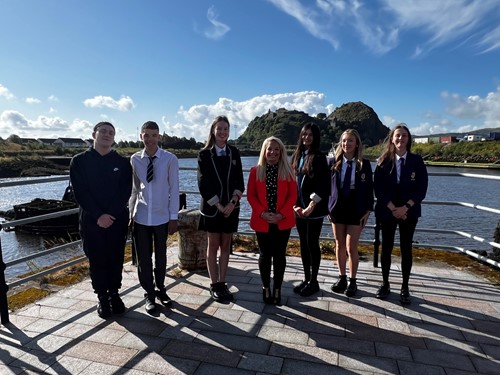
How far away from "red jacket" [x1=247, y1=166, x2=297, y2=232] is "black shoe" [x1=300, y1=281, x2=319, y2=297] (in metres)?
0.76

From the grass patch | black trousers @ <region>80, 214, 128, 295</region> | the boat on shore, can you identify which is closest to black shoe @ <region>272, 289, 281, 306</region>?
the grass patch

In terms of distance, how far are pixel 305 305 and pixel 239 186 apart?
135 centimetres

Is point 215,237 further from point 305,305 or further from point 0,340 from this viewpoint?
point 0,340

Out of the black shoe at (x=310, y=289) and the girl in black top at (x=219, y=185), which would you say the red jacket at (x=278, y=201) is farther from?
the black shoe at (x=310, y=289)

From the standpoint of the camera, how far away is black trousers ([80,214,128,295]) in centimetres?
308

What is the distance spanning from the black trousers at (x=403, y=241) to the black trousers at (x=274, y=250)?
3.43 ft

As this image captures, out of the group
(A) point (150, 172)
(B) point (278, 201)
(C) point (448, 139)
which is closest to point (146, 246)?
(A) point (150, 172)

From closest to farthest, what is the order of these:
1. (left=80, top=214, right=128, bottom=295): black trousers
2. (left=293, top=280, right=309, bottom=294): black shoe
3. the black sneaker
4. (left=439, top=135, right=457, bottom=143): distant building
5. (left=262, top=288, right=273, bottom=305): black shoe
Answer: (left=80, top=214, right=128, bottom=295): black trousers < the black sneaker < (left=262, top=288, right=273, bottom=305): black shoe < (left=293, top=280, right=309, bottom=294): black shoe < (left=439, top=135, right=457, bottom=143): distant building

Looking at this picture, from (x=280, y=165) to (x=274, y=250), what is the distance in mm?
844

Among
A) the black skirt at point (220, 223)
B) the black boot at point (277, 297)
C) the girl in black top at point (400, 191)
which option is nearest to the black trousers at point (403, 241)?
the girl in black top at point (400, 191)

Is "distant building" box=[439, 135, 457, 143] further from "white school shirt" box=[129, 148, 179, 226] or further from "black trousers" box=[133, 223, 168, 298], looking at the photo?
"black trousers" box=[133, 223, 168, 298]

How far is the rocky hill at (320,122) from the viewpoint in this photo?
101125 millimetres

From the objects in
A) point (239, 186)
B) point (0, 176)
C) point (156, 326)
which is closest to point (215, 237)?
point (239, 186)

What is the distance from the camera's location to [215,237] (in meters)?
3.57
